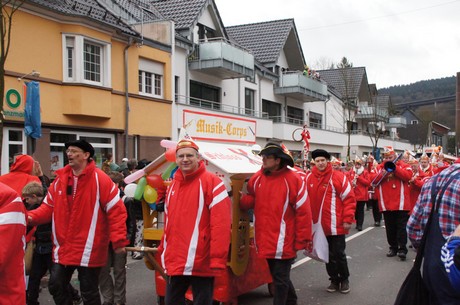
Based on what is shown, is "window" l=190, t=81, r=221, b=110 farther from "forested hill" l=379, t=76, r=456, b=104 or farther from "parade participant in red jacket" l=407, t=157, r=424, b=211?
"forested hill" l=379, t=76, r=456, b=104

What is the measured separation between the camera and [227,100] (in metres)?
24.8

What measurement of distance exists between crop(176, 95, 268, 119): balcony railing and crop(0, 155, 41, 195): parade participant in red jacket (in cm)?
1394

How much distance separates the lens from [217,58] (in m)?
21.7

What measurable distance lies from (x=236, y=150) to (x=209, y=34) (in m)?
18.5

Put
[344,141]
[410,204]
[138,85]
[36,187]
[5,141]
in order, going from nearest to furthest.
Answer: [36,187] < [410,204] < [5,141] < [138,85] < [344,141]

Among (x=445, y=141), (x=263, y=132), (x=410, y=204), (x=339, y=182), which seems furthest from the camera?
(x=445, y=141)

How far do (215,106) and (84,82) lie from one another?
9375 mm

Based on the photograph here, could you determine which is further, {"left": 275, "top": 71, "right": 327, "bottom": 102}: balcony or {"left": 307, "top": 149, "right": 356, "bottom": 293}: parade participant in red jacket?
{"left": 275, "top": 71, "right": 327, "bottom": 102}: balcony

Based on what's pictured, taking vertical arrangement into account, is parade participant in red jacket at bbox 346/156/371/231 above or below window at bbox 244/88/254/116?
below

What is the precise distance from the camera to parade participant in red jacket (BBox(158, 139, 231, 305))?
443 centimetres

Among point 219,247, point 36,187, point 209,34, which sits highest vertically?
point 209,34

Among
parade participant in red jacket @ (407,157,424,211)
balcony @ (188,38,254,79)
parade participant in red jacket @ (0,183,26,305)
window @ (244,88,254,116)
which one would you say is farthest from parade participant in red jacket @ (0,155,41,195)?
window @ (244,88,254,116)

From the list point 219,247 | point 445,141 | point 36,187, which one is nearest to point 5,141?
point 36,187

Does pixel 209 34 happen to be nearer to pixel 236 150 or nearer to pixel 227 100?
pixel 227 100
